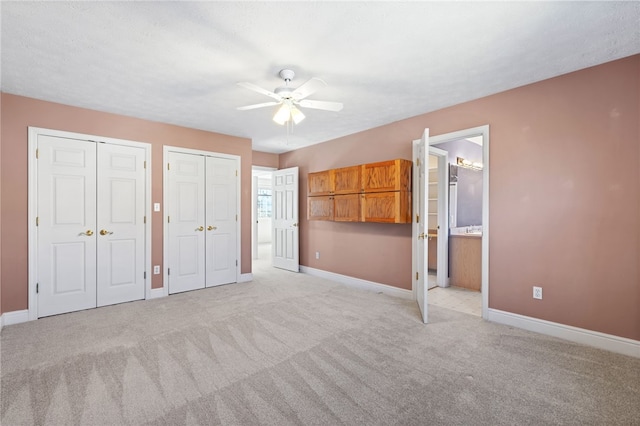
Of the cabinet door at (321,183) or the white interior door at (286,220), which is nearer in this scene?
the cabinet door at (321,183)

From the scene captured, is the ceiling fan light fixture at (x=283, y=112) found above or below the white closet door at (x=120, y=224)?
above

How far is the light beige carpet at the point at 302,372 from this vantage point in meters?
1.75

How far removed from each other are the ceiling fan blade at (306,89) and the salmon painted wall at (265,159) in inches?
130

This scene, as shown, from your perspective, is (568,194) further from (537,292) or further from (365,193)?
(365,193)

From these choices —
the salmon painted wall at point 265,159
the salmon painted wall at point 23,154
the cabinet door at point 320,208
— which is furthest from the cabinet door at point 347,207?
the salmon painted wall at point 23,154

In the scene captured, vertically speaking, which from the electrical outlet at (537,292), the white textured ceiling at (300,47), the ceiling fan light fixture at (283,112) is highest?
the white textured ceiling at (300,47)

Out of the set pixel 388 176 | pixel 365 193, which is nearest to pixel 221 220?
pixel 365 193

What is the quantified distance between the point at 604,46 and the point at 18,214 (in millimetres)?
5862

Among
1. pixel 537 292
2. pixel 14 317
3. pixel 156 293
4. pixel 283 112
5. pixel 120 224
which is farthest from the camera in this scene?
pixel 156 293

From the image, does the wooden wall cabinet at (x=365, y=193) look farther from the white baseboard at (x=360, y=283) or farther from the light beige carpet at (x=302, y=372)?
the light beige carpet at (x=302, y=372)

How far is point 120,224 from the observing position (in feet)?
12.6

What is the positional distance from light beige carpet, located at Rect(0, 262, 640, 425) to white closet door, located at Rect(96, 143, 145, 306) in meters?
0.53

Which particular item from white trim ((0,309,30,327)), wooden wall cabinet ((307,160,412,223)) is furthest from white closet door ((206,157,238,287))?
white trim ((0,309,30,327))

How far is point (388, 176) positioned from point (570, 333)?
8.13 feet
